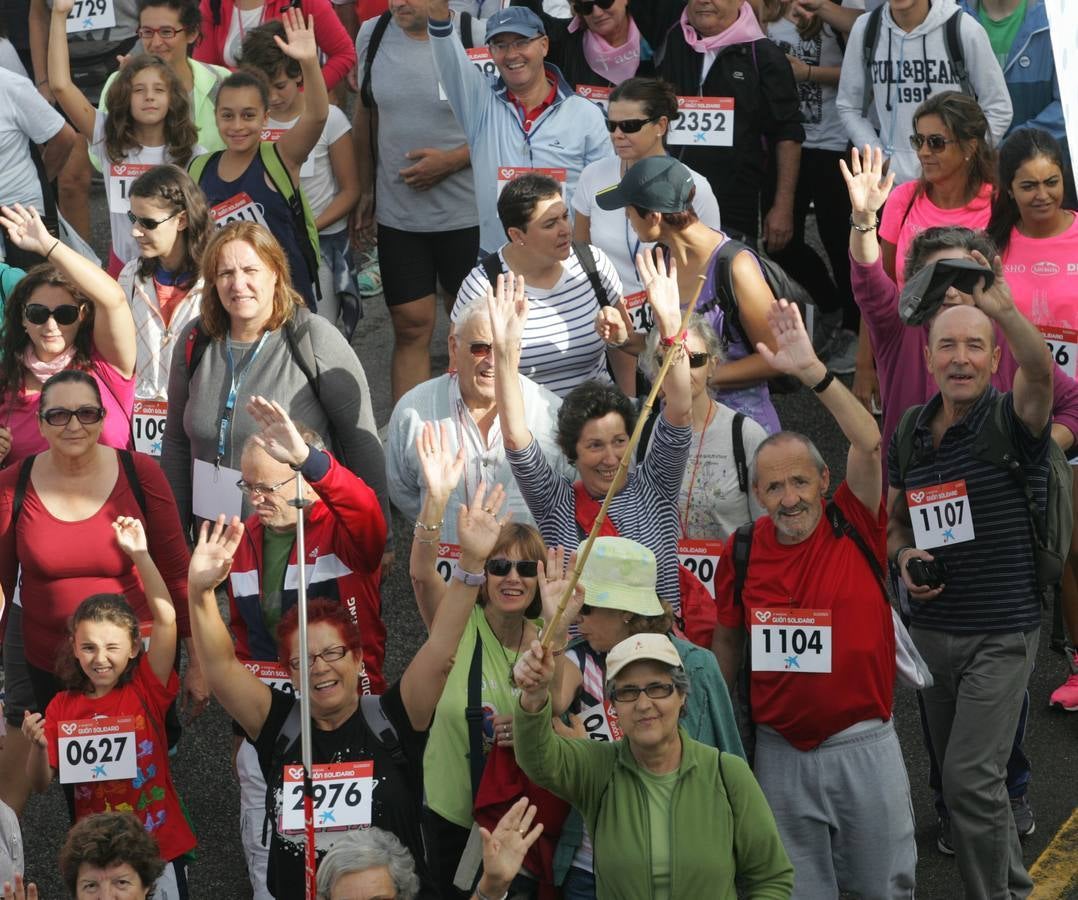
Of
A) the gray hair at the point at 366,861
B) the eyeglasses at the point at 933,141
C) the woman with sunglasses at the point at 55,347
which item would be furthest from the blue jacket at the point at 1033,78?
the gray hair at the point at 366,861

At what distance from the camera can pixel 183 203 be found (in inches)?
272

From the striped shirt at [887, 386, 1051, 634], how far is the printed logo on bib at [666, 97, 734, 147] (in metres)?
2.93

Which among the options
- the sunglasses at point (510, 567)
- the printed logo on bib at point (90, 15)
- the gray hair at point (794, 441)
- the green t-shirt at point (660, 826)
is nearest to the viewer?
the green t-shirt at point (660, 826)

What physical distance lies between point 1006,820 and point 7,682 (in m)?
3.35

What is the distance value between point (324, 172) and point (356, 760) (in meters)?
4.41

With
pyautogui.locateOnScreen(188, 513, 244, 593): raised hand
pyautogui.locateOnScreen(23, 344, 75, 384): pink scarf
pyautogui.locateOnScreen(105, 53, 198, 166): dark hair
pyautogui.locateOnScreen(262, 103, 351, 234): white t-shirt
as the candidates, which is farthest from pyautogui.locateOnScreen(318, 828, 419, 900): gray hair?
pyautogui.locateOnScreen(262, 103, 351, 234): white t-shirt

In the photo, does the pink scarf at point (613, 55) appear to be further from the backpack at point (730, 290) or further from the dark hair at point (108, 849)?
the dark hair at point (108, 849)

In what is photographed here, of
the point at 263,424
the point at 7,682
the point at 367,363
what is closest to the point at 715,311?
the point at 263,424

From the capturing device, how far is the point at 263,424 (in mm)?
5445

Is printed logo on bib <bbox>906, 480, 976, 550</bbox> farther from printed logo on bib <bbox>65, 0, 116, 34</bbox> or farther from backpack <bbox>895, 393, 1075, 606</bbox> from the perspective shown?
printed logo on bib <bbox>65, 0, 116, 34</bbox>

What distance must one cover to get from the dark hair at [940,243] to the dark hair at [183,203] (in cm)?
269

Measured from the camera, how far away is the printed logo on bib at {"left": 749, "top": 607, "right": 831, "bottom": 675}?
5.19 meters

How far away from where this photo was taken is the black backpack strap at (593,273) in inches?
261

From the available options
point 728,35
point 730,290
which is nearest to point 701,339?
point 730,290
